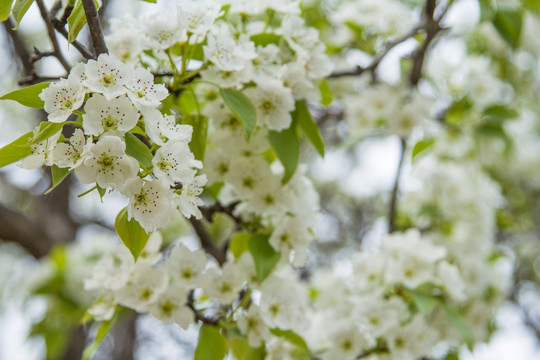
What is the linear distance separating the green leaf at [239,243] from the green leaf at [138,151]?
59cm

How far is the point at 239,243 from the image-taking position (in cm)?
145

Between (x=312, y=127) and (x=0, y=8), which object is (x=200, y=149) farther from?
(x=0, y=8)

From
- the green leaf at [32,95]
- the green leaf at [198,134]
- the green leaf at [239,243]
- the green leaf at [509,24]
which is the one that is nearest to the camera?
the green leaf at [32,95]

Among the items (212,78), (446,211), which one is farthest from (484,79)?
(212,78)

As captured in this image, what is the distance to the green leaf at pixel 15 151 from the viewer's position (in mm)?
924

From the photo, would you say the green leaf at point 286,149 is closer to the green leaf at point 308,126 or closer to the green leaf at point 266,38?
the green leaf at point 308,126

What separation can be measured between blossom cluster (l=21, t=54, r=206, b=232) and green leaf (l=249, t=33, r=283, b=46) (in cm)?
47

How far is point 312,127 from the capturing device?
1.39 m

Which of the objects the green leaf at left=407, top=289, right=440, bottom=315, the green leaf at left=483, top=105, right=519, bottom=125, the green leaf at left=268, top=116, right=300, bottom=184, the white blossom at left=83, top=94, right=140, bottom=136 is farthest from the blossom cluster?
the green leaf at left=483, top=105, right=519, bottom=125

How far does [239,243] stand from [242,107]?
0.42 metres

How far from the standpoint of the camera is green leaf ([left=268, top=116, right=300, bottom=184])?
4.28 ft

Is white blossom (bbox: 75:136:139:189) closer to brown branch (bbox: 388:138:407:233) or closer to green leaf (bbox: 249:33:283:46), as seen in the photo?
green leaf (bbox: 249:33:283:46)

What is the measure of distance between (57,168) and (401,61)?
1807 mm

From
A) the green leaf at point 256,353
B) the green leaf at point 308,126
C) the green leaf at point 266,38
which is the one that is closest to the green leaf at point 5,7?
the green leaf at point 266,38
